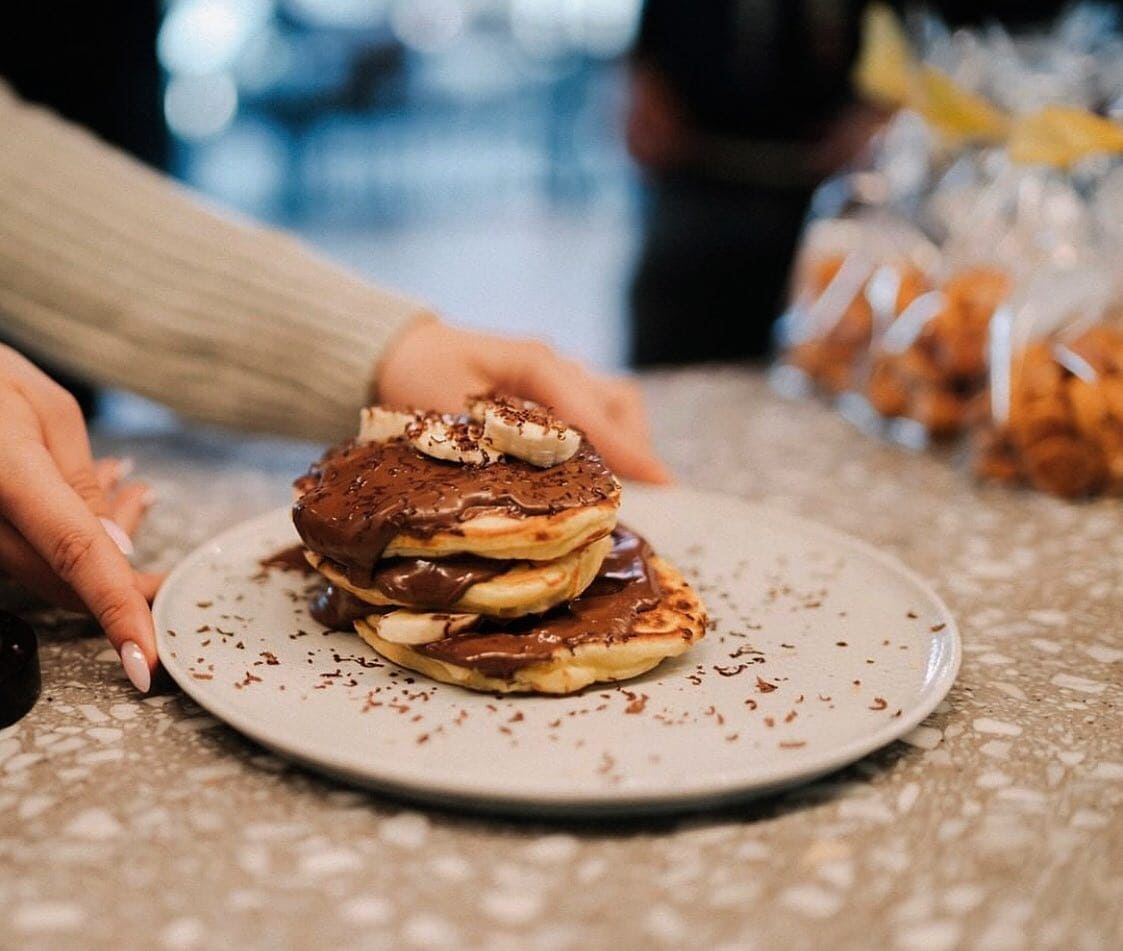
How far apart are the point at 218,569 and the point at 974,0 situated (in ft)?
9.22

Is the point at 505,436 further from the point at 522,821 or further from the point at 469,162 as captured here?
the point at 469,162

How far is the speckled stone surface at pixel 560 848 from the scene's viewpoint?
26.3 inches

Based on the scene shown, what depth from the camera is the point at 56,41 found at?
191 cm

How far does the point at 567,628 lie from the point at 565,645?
0.08 feet

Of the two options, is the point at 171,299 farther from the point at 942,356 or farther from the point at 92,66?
the point at 942,356

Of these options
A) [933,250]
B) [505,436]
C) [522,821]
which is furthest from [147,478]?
[933,250]

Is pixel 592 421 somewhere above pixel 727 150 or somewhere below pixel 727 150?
below

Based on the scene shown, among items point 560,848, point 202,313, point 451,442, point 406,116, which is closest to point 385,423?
point 451,442

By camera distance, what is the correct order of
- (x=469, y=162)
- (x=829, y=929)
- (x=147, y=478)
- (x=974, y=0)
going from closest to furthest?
(x=829, y=929) < (x=147, y=478) < (x=974, y=0) < (x=469, y=162)

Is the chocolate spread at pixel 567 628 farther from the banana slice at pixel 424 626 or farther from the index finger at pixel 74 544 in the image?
the index finger at pixel 74 544

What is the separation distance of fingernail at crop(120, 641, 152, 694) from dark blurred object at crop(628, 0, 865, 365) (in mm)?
1786

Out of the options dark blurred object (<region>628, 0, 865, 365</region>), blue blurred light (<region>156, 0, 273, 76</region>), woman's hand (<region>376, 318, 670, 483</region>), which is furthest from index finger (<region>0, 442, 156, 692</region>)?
blue blurred light (<region>156, 0, 273, 76</region>)

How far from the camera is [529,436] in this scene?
37.4 inches

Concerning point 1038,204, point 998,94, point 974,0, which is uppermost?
point 974,0
